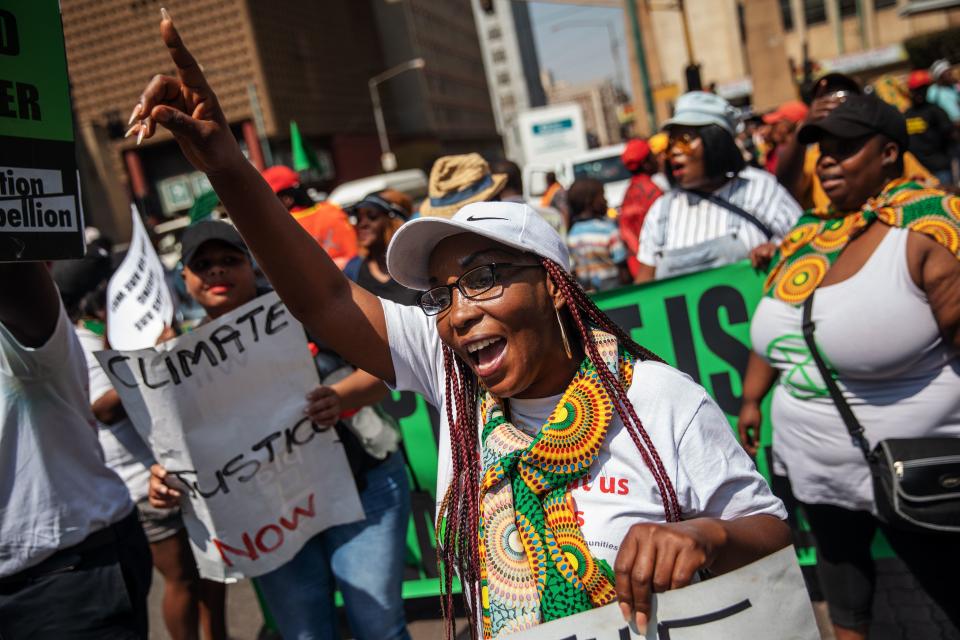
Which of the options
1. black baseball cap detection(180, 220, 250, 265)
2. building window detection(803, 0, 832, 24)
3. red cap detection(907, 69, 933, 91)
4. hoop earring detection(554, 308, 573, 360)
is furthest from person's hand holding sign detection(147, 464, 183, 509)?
building window detection(803, 0, 832, 24)

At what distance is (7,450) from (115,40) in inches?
1447

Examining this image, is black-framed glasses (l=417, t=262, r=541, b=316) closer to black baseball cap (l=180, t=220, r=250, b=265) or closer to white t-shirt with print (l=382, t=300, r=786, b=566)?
white t-shirt with print (l=382, t=300, r=786, b=566)

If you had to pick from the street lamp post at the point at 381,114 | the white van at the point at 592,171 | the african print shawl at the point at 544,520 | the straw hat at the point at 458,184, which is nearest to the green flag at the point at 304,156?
the white van at the point at 592,171

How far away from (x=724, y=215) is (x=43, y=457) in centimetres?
302

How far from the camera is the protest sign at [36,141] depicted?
1.92m

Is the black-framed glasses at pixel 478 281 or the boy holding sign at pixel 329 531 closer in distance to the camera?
the black-framed glasses at pixel 478 281

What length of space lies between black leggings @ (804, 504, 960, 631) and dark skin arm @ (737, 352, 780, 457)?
14.4 inches

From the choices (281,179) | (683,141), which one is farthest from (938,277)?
(281,179)

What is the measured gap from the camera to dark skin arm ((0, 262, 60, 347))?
220cm

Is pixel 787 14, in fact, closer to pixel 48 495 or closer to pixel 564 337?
pixel 564 337

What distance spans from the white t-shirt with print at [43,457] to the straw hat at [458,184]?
1760 millimetres

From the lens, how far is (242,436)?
2789mm

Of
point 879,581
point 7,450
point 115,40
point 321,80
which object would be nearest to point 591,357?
point 7,450

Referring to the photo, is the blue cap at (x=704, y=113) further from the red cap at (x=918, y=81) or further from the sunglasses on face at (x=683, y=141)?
the red cap at (x=918, y=81)
